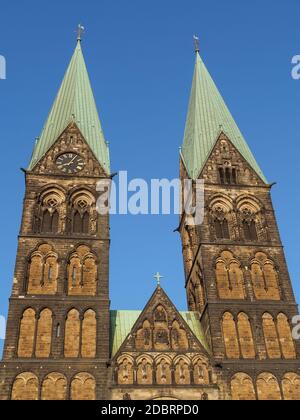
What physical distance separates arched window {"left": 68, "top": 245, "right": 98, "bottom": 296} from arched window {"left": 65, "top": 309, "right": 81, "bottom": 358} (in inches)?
55.8

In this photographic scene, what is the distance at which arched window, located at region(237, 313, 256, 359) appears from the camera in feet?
94.3

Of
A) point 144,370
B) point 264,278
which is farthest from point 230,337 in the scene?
point 144,370

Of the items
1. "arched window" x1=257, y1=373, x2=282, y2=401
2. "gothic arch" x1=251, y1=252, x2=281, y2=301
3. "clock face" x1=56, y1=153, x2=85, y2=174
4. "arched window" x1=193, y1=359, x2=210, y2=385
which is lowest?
"arched window" x1=257, y1=373, x2=282, y2=401

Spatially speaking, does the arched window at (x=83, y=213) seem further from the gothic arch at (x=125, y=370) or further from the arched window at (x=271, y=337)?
the arched window at (x=271, y=337)

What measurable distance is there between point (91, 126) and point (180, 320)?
1607 centimetres

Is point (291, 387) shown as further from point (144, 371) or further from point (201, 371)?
point (144, 371)

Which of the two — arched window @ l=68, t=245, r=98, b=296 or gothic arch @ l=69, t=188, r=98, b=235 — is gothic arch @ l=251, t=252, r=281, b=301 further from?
gothic arch @ l=69, t=188, r=98, b=235

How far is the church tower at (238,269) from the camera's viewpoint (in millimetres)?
28062

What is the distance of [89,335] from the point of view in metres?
28.2

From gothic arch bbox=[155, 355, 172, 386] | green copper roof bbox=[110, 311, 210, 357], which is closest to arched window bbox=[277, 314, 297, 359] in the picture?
green copper roof bbox=[110, 311, 210, 357]

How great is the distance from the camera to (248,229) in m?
34.5

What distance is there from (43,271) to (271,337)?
1287 centimetres
